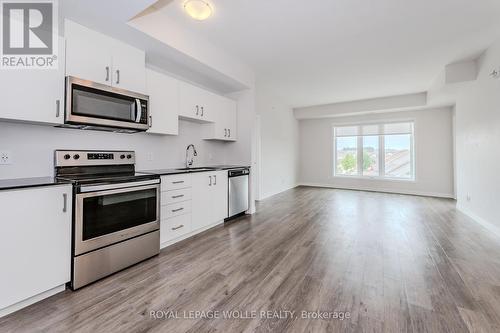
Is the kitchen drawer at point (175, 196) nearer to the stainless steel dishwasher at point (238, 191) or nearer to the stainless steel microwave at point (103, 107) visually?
the stainless steel microwave at point (103, 107)

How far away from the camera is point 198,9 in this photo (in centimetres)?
235

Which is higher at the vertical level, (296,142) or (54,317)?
(296,142)

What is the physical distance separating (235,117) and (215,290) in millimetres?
3155

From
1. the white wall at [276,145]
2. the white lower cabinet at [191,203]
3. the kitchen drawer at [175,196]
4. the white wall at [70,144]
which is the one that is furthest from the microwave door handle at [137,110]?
the white wall at [276,145]

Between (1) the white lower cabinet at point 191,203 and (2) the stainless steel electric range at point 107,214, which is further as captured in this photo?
(1) the white lower cabinet at point 191,203

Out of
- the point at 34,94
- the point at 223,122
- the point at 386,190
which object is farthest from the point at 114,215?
the point at 386,190

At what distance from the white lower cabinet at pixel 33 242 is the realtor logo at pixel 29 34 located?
1077 mm

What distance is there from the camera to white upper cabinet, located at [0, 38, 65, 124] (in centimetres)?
174

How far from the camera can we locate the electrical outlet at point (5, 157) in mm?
1914

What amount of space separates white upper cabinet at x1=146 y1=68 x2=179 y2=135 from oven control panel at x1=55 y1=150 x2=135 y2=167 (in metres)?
0.44

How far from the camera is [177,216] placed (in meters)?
2.83

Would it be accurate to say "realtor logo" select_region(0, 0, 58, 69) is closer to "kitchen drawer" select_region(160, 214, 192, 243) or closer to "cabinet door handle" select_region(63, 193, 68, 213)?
"cabinet door handle" select_region(63, 193, 68, 213)

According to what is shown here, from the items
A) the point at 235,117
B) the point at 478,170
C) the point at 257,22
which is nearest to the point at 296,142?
the point at 235,117

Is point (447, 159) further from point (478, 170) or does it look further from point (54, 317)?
point (54, 317)
